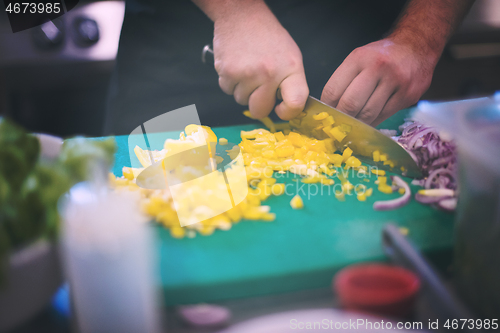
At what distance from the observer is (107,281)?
13.6 inches

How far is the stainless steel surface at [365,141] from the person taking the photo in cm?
88

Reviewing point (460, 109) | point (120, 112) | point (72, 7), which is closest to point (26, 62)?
point (72, 7)

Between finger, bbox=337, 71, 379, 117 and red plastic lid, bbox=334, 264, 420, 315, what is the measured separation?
0.73 metres

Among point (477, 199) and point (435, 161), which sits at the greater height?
point (477, 199)

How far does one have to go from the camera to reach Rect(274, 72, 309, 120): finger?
1013 mm

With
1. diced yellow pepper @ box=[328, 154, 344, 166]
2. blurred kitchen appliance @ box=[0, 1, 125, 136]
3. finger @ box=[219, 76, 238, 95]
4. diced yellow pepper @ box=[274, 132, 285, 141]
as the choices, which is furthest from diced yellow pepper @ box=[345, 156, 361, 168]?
blurred kitchen appliance @ box=[0, 1, 125, 136]

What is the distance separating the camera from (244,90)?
45.4 inches

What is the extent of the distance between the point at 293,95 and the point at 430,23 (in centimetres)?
70

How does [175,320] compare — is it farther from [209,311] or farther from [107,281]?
[107,281]

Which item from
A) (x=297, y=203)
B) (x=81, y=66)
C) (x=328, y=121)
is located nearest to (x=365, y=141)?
(x=328, y=121)

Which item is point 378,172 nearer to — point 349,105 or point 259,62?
point 349,105

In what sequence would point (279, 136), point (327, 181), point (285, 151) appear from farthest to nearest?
point (279, 136) → point (285, 151) → point (327, 181)

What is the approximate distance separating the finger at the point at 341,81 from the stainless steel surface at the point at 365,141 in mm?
148

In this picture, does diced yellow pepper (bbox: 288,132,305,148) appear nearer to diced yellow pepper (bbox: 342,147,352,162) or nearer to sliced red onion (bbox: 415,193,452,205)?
diced yellow pepper (bbox: 342,147,352,162)
